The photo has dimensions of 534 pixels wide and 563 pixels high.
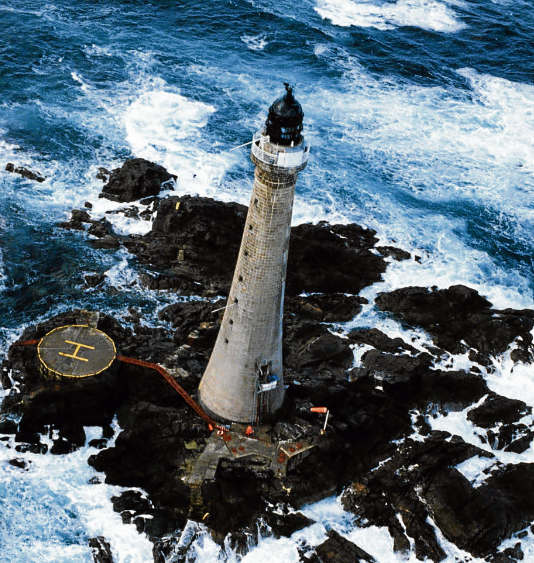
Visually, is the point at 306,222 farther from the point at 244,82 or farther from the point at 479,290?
the point at 244,82

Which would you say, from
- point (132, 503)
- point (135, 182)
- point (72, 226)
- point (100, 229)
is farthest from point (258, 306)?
point (135, 182)

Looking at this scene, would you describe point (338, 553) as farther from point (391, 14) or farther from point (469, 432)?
point (391, 14)

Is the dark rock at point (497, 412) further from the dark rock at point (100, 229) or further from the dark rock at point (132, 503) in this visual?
the dark rock at point (100, 229)

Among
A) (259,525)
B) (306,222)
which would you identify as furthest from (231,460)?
(306,222)

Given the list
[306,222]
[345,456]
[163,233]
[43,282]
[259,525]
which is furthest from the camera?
[306,222]

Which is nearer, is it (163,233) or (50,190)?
(163,233)

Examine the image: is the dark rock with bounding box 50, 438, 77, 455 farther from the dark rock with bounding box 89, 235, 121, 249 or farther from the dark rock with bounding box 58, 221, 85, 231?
the dark rock with bounding box 58, 221, 85, 231

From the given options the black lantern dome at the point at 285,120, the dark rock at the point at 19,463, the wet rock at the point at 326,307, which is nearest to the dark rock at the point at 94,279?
the wet rock at the point at 326,307
